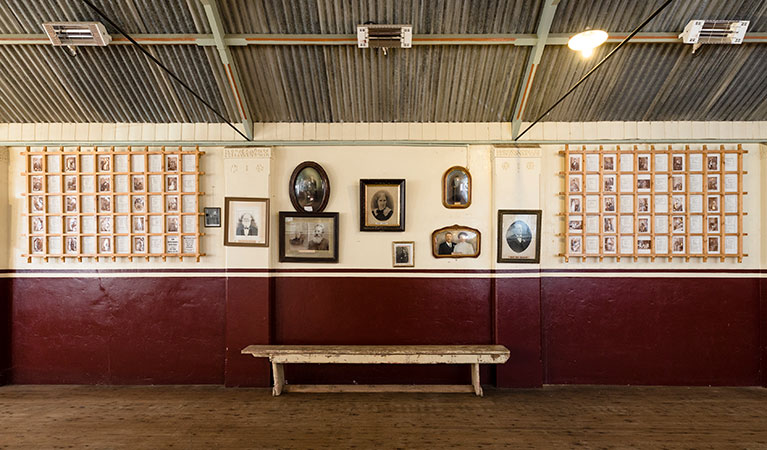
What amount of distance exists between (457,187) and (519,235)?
1.00 m

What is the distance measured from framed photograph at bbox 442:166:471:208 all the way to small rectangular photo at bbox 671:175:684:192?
2.62 meters

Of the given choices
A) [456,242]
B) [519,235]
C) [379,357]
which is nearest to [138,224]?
[379,357]

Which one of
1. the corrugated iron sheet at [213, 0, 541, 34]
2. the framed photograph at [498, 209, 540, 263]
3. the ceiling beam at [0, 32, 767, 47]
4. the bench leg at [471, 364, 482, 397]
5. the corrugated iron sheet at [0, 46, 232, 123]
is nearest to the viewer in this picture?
the corrugated iron sheet at [213, 0, 541, 34]

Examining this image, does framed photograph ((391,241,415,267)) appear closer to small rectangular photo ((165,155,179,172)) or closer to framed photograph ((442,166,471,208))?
framed photograph ((442,166,471,208))

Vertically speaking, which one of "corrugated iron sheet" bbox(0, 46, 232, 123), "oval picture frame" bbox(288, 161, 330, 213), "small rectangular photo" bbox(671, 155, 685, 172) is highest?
"corrugated iron sheet" bbox(0, 46, 232, 123)

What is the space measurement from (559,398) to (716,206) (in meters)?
3.21

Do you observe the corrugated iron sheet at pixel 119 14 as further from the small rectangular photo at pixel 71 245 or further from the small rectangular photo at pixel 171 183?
the small rectangular photo at pixel 71 245

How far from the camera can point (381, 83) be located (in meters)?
4.95

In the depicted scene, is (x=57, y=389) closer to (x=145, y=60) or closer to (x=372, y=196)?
(x=145, y=60)

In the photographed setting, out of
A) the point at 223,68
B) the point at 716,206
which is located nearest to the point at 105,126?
the point at 223,68

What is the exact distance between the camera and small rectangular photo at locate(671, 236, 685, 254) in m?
5.26

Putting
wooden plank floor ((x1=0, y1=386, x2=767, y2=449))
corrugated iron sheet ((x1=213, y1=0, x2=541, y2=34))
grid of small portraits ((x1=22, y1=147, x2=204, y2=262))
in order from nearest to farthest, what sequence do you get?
wooden plank floor ((x1=0, y1=386, x2=767, y2=449)), corrugated iron sheet ((x1=213, y1=0, x2=541, y2=34)), grid of small portraits ((x1=22, y1=147, x2=204, y2=262))

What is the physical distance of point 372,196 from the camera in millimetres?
5316

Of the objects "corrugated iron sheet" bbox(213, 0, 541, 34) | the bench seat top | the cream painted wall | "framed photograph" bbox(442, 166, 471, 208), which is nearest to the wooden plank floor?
the bench seat top
